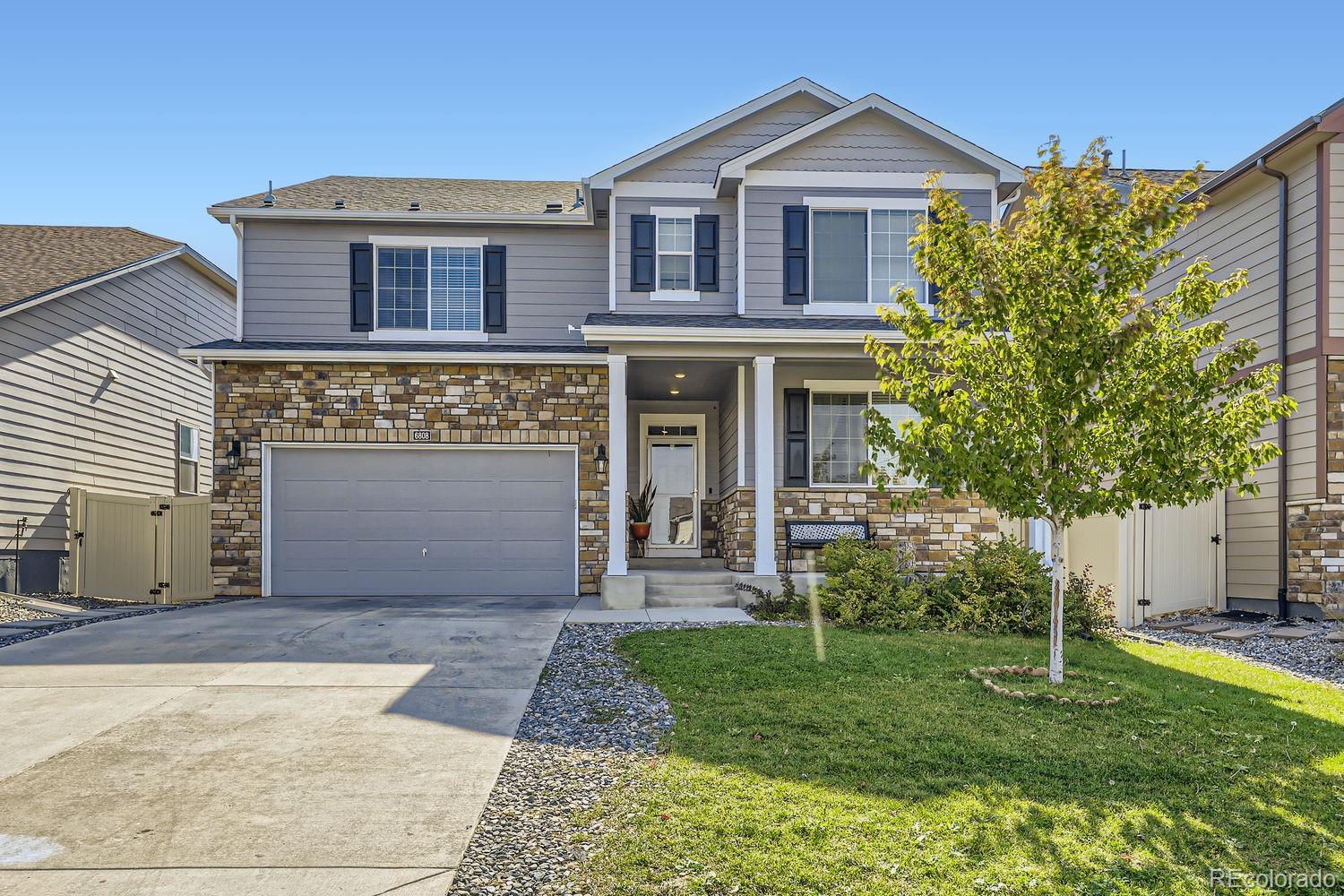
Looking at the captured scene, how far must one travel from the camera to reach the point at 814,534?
42.0 feet

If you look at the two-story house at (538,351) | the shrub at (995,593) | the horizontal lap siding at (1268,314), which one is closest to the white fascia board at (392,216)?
the two-story house at (538,351)

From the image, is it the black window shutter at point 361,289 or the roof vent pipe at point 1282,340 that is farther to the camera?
the black window shutter at point 361,289

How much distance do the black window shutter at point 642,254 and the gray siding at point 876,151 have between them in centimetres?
221

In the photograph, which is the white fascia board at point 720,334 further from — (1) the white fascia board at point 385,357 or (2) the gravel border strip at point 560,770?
(2) the gravel border strip at point 560,770

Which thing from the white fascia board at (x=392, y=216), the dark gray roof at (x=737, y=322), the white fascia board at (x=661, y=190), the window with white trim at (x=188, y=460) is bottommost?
the window with white trim at (x=188, y=460)

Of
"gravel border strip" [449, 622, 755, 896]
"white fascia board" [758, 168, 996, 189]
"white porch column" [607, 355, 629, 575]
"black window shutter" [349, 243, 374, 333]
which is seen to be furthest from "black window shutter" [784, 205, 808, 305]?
"gravel border strip" [449, 622, 755, 896]

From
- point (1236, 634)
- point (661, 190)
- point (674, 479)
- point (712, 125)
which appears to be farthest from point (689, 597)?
point (712, 125)

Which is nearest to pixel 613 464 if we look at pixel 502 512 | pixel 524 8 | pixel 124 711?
pixel 502 512

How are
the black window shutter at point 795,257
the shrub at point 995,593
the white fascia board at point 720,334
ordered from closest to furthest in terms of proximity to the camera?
1. the shrub at point 995,593
2. the white fascia board at point 720,334
3. the black window shutter at point 795,257

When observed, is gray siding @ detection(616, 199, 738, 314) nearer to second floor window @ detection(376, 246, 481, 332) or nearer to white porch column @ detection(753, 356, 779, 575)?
white porch column @ detection(753, 356, 779, 575)

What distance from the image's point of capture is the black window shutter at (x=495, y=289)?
45.5 ft

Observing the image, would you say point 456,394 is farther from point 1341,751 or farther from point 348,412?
point 1341,751

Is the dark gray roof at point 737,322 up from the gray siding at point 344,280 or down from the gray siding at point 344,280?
down

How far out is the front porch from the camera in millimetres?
12188
